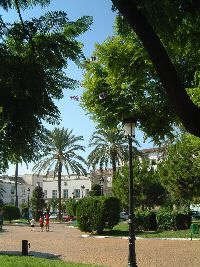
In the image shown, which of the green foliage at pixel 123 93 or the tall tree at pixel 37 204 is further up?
the green foliage at pixel 123 93

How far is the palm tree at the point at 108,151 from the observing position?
5791 centimetres

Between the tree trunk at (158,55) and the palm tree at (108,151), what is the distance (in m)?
52.3

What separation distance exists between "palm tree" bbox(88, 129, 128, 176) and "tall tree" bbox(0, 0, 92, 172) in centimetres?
5158

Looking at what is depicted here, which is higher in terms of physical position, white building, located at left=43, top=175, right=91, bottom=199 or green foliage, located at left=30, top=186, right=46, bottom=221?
white building, located at left=43, top=175, right=91, bottom=199

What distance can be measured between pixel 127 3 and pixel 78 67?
113 centimetres

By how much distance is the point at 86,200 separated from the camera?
31.6 meters

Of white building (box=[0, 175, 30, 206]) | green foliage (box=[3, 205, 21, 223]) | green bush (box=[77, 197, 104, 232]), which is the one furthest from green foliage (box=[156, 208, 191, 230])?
white building (box=[0, 175, 30, 206])

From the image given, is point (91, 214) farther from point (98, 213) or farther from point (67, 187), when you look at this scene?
point (67, 187)

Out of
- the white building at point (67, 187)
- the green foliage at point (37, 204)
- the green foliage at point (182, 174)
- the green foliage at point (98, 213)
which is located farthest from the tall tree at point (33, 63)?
the white building at point (67, 187)

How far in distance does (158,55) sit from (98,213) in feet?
86.5

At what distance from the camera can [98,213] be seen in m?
30.6

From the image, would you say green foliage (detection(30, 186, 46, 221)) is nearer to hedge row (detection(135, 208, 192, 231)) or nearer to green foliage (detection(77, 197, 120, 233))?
hedge row (detection(135, 208, 192, 231))

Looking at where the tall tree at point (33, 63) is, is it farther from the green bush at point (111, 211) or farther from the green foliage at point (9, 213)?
the green foliage at point (9, 213)

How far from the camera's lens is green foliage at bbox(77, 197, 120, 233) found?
30.8 metres
